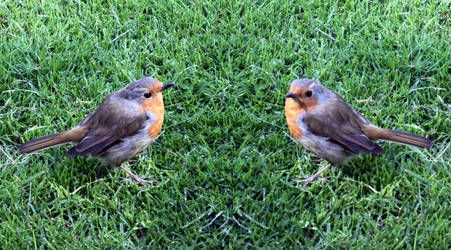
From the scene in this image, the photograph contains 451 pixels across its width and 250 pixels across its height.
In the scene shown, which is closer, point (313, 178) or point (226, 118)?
point (313, 178)

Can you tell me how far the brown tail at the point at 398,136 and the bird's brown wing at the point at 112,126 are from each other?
183cm

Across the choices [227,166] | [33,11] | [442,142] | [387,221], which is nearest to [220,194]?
[227,166]

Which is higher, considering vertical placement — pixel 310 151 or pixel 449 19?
pixel 449 19

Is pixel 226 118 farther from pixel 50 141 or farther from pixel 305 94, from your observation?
pixel 50 141

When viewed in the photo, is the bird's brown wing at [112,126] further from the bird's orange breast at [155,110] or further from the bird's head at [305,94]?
the bird's head at [305,94]

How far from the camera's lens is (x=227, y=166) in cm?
481

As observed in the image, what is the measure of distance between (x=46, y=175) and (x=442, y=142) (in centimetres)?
339

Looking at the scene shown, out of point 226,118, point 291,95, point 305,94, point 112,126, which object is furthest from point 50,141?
point 305,94

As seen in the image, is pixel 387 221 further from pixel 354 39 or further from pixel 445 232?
pixel 354 39

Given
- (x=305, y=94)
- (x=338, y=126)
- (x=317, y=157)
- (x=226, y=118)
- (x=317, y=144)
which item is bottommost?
(x=317, y=157)

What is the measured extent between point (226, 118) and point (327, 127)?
0.99 m

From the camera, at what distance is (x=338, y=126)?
4652 millimetres

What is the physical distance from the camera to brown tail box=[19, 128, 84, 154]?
464cm

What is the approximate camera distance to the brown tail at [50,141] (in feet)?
15.2
